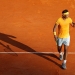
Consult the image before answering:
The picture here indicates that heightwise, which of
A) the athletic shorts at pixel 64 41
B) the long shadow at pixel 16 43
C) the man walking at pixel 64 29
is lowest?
the long shadow at pixel 16 43

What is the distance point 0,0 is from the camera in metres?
14.6

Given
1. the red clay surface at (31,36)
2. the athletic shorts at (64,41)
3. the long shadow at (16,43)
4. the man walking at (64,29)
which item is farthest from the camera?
the long shadow at (16,43)

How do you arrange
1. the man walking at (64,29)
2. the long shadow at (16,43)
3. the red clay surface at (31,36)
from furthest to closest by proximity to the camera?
the long shadow at (16,43), the red clay surface at (31,36), the man walking at (64,29)

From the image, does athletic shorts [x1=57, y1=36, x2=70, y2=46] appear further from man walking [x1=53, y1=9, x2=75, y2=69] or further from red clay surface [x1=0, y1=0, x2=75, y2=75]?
red clay surface [x1=0, y1=0, x2=75, y2=75]

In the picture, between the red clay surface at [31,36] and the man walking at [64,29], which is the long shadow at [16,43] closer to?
the red clay surface at [31,36]

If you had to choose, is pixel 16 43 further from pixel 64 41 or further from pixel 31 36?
pixel 64 41

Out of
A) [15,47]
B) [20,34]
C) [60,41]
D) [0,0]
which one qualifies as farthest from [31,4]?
[60,41]

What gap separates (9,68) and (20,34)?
2528mm

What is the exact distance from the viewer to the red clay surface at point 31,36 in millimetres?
9320

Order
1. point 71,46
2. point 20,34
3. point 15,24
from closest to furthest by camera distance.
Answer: point 71,46, point 20,34, point 15,24

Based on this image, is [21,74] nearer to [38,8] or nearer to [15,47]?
[15,47]

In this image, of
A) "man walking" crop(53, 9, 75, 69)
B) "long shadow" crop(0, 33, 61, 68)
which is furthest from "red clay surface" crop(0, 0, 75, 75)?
"man walking" crop(53, 9, 75, 69)

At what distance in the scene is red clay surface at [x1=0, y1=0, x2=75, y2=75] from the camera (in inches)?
367

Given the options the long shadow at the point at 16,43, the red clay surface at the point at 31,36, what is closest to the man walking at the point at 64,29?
the red clay surface at the point at 31,36
